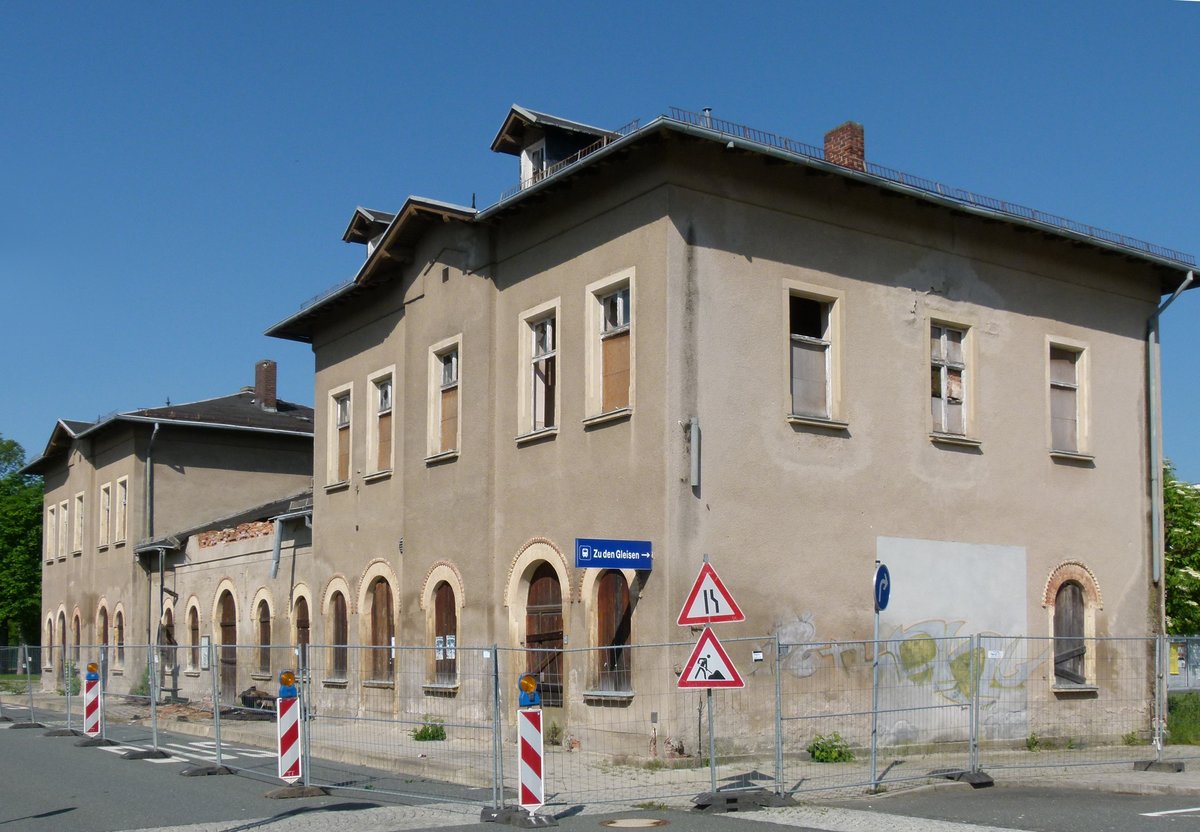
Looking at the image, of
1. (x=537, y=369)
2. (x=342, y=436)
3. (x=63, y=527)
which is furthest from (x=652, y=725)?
(x=63, y=527)

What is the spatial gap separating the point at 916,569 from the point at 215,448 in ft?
85.5

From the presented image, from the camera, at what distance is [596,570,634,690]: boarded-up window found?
1792 centimetres

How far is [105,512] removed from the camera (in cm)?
4159

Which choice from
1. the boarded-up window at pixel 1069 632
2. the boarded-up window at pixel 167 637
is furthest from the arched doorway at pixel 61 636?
the boarded-up window at pixel 1069 632

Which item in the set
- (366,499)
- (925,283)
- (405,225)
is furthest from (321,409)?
(925,283)

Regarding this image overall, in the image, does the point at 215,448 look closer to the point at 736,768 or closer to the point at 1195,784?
the point at 736,768

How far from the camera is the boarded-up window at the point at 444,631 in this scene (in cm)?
2192

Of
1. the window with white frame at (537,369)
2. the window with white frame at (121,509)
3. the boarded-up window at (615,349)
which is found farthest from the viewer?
the window with white frame at (121,509)

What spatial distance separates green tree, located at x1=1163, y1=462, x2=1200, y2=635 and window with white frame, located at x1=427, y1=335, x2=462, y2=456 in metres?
31.5

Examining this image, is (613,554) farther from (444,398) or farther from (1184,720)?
(1184,720)

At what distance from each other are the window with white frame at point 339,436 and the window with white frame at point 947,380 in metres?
11.6

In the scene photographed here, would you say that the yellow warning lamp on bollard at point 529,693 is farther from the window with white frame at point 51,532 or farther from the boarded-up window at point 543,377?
the window with white frame at point 51,532

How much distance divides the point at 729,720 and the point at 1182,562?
34993 millimetres

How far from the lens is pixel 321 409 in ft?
90.4
